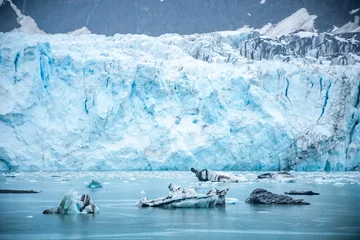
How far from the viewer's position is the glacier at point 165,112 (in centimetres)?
2742

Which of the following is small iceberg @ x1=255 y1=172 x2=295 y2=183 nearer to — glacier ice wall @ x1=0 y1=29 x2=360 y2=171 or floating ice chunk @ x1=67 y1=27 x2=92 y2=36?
glacier ice wall @ x1=0 y1=29 x2=360 y2=171

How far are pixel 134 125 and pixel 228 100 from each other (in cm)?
578

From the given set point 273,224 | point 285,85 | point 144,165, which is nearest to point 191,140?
point 144,165

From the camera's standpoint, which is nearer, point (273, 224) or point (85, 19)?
point (273, 224)

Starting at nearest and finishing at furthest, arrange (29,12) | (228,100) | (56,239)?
(56,239)
(228,100)
(29,12)

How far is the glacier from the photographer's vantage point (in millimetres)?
27422

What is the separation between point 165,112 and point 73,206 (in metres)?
20.9

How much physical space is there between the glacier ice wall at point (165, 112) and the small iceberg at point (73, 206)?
16968 mm

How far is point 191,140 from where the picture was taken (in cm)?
2972

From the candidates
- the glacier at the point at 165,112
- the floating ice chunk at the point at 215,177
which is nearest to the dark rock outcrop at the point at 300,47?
the glacier at the point at 165,112

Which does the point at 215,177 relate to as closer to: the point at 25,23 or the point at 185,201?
the point at 185,201

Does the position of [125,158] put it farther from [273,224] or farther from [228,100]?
[273,224]

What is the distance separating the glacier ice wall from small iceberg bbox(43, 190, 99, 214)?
55.7ft

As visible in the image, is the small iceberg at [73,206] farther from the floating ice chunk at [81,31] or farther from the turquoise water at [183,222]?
the floating ice chunk at [81,31]
